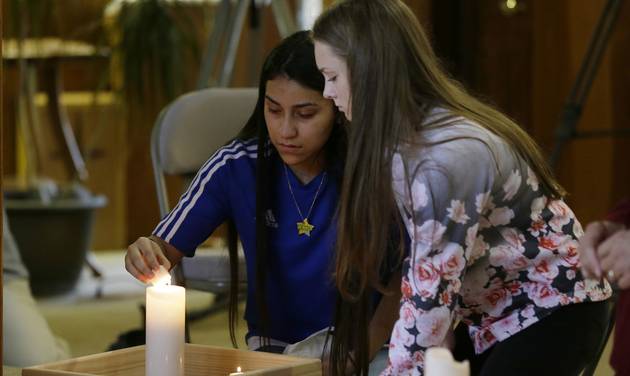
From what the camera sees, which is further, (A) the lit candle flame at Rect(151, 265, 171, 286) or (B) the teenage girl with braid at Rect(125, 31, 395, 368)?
(B) the teenage girl with braid at Rect(125, 31, 395, 368)

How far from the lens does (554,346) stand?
1374 mm

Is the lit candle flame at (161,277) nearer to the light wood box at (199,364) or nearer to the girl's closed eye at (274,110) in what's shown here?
the light wood box at (199,364)

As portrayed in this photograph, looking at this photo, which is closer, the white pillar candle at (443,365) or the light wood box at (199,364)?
the white pillar candle at (443,365)

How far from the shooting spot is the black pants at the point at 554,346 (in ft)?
4.45

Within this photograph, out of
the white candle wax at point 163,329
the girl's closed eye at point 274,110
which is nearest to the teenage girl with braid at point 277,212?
the girl's closed eye at point 274,110

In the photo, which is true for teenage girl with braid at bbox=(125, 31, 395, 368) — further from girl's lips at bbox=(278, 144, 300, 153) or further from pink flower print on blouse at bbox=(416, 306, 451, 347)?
pink flower print on blouse at bbox=(416, 306, 451, 347)

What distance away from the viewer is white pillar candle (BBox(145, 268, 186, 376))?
1.17 metres

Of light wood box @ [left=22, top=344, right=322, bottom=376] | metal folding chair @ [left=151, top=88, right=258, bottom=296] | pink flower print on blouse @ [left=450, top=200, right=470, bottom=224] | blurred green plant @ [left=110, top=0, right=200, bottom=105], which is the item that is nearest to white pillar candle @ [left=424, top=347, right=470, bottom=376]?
light wood box @ [left=22, top=344, right=322, bottom=376]

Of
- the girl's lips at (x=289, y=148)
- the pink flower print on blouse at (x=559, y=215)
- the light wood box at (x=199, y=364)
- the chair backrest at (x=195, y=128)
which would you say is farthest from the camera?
the chair backrest at (x=195, y=128)

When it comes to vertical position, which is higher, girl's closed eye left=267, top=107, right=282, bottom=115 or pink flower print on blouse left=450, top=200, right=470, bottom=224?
girl's closed eye left=267, top=107, right=282, bottom=115

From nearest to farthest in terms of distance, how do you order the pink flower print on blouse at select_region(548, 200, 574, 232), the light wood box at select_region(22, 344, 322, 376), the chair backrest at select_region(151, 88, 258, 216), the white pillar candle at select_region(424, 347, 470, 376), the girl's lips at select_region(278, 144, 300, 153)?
the white pillar candle at select_region(424, 347, 470, 376) < the light wood box at select_region(22, 344, 322, 376) < the pink flower print on blouse at select_region(548, 200, 574, 232) < the girl's lips at select_region(278, 144, 300, 153) < the chair backrest at select_region(151, 88, 258, 216)

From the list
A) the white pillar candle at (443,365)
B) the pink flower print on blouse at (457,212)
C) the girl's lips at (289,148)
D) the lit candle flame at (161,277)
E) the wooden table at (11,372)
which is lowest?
the wooden table at (11,372)

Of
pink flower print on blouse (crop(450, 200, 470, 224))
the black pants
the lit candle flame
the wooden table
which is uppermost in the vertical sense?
pink flower print on blouse (crop(450, 200, 470, 224))

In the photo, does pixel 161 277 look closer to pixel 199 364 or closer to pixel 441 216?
pixel 199 364
